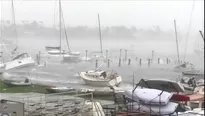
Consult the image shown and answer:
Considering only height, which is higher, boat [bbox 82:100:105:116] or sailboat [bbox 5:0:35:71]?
boat [bbox 82:100:105:116]

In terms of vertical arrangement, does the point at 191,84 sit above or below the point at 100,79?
above

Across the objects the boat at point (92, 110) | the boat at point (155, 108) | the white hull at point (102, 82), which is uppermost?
the boat at point (92, 110)

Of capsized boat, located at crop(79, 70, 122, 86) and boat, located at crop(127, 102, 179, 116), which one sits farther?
capsized boat, located at crop(79, 70, 122, 86)

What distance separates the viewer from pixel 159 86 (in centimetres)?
809

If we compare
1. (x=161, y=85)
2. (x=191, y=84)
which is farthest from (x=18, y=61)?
(x=161, y=85)

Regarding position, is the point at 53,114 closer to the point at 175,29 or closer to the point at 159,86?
the point at 159,86

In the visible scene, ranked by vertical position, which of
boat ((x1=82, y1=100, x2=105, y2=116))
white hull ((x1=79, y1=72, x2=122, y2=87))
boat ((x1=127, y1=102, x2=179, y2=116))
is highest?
boat ((x1=82, y1=100, x2=105, y2=116))

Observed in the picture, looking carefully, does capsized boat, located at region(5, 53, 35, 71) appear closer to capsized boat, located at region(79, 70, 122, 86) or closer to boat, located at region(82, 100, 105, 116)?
capsized boat, located at region(79, 70, 122, 86)

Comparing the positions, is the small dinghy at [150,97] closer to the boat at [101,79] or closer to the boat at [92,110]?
the boat at [92,110]

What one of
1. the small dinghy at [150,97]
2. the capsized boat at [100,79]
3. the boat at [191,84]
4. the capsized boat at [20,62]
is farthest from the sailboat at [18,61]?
the small dinghy at [150,97]

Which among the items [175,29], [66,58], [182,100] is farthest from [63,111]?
[66,58]

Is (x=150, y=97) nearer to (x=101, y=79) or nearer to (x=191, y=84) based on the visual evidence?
(x=191, y=84)

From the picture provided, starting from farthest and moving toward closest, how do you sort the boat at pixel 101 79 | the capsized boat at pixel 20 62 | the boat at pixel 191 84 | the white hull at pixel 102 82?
the capsized boat at pixel 20 62
the boat at pixel 101 79
the white hull at pixel 102 82
the boat at pixel 191 84

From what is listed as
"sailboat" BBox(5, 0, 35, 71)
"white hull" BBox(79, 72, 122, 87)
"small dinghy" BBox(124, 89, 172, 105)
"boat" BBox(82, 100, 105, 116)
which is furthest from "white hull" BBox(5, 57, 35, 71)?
"boat" BBox(82, 100, 105, 116)
